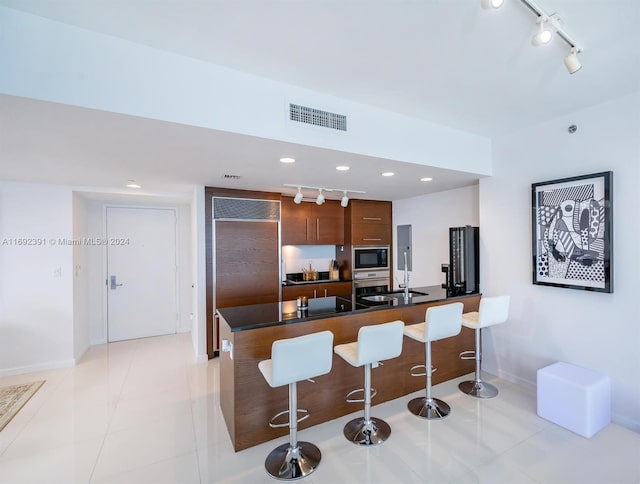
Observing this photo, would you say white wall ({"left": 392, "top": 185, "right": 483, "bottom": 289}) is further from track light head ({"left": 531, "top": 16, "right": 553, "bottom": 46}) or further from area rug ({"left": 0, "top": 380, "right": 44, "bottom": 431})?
area rug ({"left": 0, "top": 380, "right": 44, "bottom": 431})

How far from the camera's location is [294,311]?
261cm

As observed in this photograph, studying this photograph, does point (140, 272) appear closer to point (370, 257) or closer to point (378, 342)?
point (370, 257)

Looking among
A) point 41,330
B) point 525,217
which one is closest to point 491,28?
point 525,217

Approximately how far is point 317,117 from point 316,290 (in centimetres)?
303

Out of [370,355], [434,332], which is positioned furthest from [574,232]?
[370,355]

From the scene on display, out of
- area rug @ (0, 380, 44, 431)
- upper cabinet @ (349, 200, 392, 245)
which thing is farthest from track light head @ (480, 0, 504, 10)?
area rug @ (0, 380, 44, 431)

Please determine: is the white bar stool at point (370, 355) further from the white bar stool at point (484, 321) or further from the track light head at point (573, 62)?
the track light head at point (573, 62)

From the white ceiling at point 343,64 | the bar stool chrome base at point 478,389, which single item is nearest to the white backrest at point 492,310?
the bar stool chrome base at point 478,389

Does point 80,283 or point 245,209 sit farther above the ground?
point 245,209

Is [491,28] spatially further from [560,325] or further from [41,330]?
[41,330]

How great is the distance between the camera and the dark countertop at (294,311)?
2262mm

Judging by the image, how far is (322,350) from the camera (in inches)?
76.2

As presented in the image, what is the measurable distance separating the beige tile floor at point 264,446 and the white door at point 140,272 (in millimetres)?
1783

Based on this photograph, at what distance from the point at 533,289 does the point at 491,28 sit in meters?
2.50
